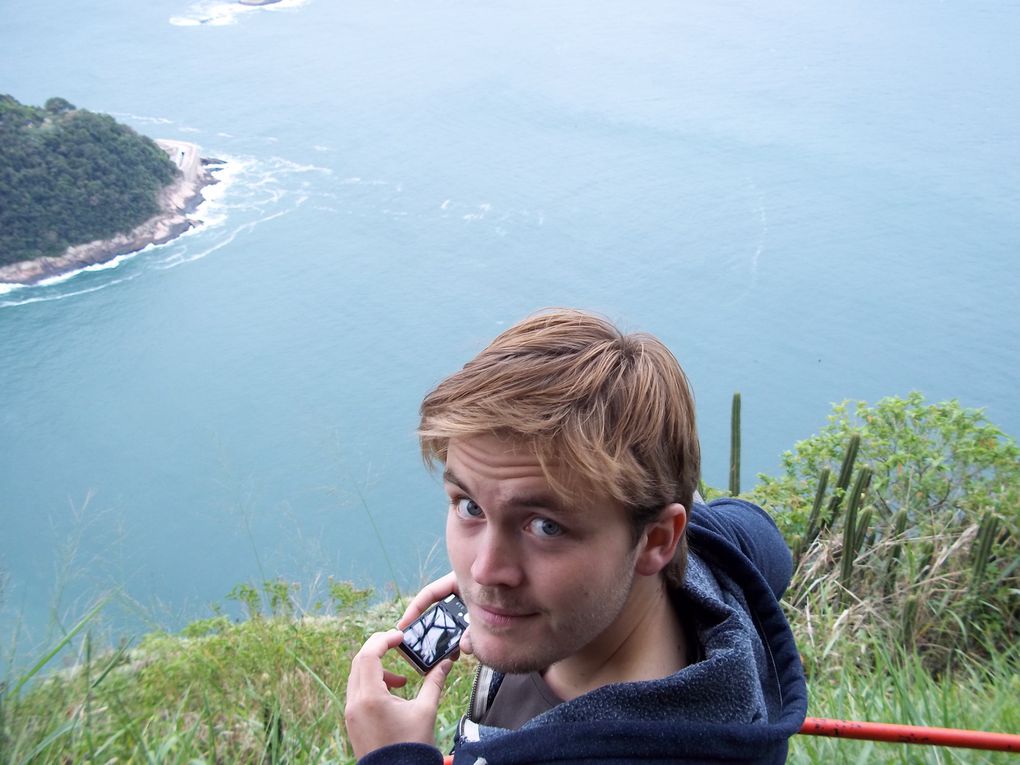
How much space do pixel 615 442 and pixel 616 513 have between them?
0.23ft

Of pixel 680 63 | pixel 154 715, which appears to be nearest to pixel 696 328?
pixel 680 63

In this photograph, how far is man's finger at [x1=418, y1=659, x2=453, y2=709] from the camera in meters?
1.04

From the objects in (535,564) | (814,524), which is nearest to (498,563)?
(535,564)

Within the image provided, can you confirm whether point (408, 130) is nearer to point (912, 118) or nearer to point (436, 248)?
point (436, 248)

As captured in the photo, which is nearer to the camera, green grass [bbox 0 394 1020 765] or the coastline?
green grass [bbox 0 394 1020 765]

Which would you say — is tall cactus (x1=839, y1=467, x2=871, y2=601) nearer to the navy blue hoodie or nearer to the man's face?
the navy blue hoodie

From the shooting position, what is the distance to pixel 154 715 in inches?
80.6

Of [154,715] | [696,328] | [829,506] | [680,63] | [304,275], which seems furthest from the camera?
[680,63]

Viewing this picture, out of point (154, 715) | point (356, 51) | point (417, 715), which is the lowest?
point (356, 51)

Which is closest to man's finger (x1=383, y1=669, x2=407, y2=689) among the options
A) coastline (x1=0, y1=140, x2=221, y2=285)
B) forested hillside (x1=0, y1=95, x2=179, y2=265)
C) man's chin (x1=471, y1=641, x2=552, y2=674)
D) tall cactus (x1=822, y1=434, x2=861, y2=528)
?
man's chin (x1=471, y1=641, x2=552, y2=674)

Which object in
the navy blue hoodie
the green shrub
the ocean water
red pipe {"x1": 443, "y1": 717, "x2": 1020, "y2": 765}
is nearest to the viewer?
the navy blue hoodie

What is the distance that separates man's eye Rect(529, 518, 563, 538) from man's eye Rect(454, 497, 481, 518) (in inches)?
2.9

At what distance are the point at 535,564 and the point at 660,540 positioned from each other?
15 centimetres

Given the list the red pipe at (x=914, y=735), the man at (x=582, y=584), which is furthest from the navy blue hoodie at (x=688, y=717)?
the red pipe at (x=914, y=735)
